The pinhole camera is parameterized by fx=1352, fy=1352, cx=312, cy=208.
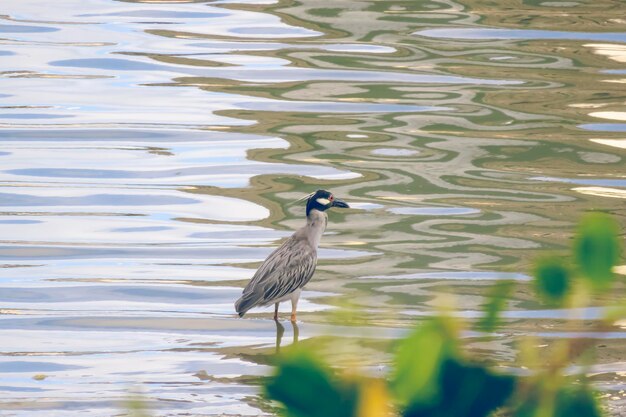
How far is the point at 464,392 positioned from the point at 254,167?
12194 mm

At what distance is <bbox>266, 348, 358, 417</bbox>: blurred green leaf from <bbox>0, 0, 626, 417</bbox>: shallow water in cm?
420

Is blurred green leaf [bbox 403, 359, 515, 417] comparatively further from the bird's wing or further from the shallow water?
the bird's wing

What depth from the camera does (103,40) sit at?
60.3ft

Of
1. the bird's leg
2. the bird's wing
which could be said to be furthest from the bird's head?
the bird's leg

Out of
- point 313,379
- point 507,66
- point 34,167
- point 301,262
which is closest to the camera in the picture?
point 313,379

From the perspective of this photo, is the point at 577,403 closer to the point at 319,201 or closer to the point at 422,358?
the point at 422,358

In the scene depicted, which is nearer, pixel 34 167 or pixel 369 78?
pixel 34 167

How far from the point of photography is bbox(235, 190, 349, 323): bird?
860cm

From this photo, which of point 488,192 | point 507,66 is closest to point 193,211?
point 488,192

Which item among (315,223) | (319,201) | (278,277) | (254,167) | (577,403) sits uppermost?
(577,403)

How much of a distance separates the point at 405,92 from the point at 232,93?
2.04 meters

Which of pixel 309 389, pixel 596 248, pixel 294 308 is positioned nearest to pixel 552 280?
pixel 596 248

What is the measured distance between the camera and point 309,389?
0.89m

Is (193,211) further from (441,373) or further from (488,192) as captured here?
(441,373)
